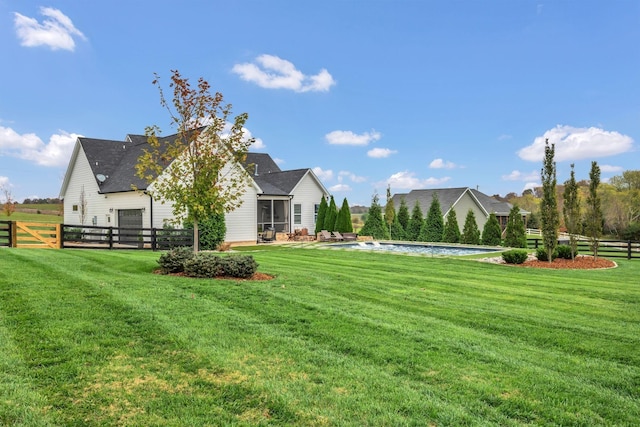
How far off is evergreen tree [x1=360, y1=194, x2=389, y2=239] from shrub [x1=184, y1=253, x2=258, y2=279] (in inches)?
840

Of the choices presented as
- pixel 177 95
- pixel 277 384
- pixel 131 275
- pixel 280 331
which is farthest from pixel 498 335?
pixel 177 95

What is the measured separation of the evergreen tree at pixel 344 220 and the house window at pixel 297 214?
2.96 meters

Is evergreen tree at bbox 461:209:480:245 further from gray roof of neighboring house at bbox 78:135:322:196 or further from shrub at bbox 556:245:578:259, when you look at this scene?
gray roof of neighboring house at bbox 78:135:322:196

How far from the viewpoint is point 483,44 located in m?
17.9

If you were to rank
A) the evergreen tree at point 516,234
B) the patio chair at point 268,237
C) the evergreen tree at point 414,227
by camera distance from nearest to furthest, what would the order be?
the evergreen tree at point 516,234
the patio chair at point 268,237
the evergreen tree at point 414,227

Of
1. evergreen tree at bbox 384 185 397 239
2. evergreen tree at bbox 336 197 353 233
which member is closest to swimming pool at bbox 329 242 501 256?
evergreen tree at bbox 384 185 397 239

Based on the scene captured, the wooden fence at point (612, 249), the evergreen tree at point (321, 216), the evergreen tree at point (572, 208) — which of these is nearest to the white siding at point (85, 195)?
the evergreen tree at point (321, 216)

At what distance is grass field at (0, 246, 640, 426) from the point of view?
11.2 feet

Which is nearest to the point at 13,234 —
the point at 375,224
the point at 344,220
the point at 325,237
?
the point at 325,237

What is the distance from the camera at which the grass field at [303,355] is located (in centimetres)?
342

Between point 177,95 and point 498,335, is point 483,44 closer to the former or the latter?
point 177,95

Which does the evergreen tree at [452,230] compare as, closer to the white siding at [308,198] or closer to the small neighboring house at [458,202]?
the small neighboring house at [458,202]

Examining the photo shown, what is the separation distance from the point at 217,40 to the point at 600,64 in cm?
1607

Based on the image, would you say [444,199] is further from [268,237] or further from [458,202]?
[268,237]
